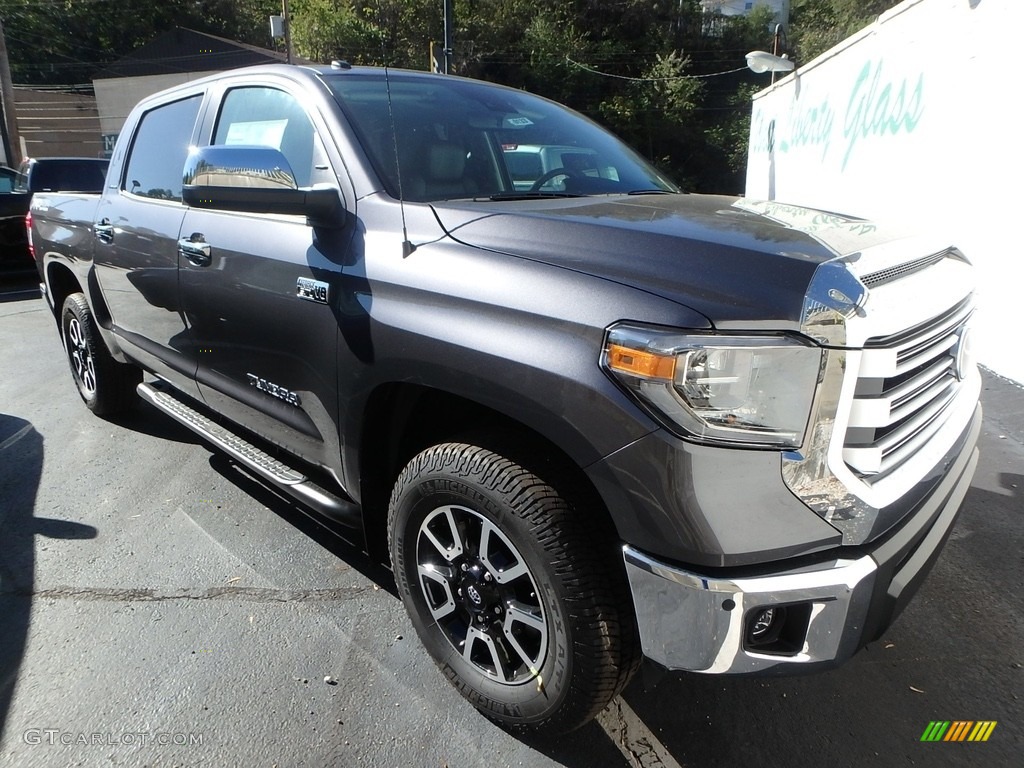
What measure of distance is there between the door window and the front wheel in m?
1.13

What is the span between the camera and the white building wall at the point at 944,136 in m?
5.07

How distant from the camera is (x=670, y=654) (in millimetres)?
1593

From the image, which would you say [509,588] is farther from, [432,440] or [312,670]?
[312,670]

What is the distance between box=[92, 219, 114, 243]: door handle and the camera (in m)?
3.66

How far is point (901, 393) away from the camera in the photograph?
1688 millimetres

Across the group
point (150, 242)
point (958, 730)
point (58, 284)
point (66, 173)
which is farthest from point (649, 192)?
point (66, 173)

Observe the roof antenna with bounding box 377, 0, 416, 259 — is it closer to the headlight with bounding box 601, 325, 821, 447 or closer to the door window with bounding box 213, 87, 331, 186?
the door window with bounding box 213, 87, 331, 186

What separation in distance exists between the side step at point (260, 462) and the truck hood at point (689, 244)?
105 centimetres

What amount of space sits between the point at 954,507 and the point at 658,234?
4.03ft

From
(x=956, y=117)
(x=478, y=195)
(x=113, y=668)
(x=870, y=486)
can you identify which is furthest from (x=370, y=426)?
(x=956, y=117)

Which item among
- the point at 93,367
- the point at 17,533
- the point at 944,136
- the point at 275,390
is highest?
the point at 944,136

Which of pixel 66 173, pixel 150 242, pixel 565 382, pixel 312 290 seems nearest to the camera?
pixel 565 382

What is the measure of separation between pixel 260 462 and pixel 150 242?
125 centimetres

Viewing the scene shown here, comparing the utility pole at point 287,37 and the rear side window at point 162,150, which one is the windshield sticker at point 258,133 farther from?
the utility pole at point 287,37
